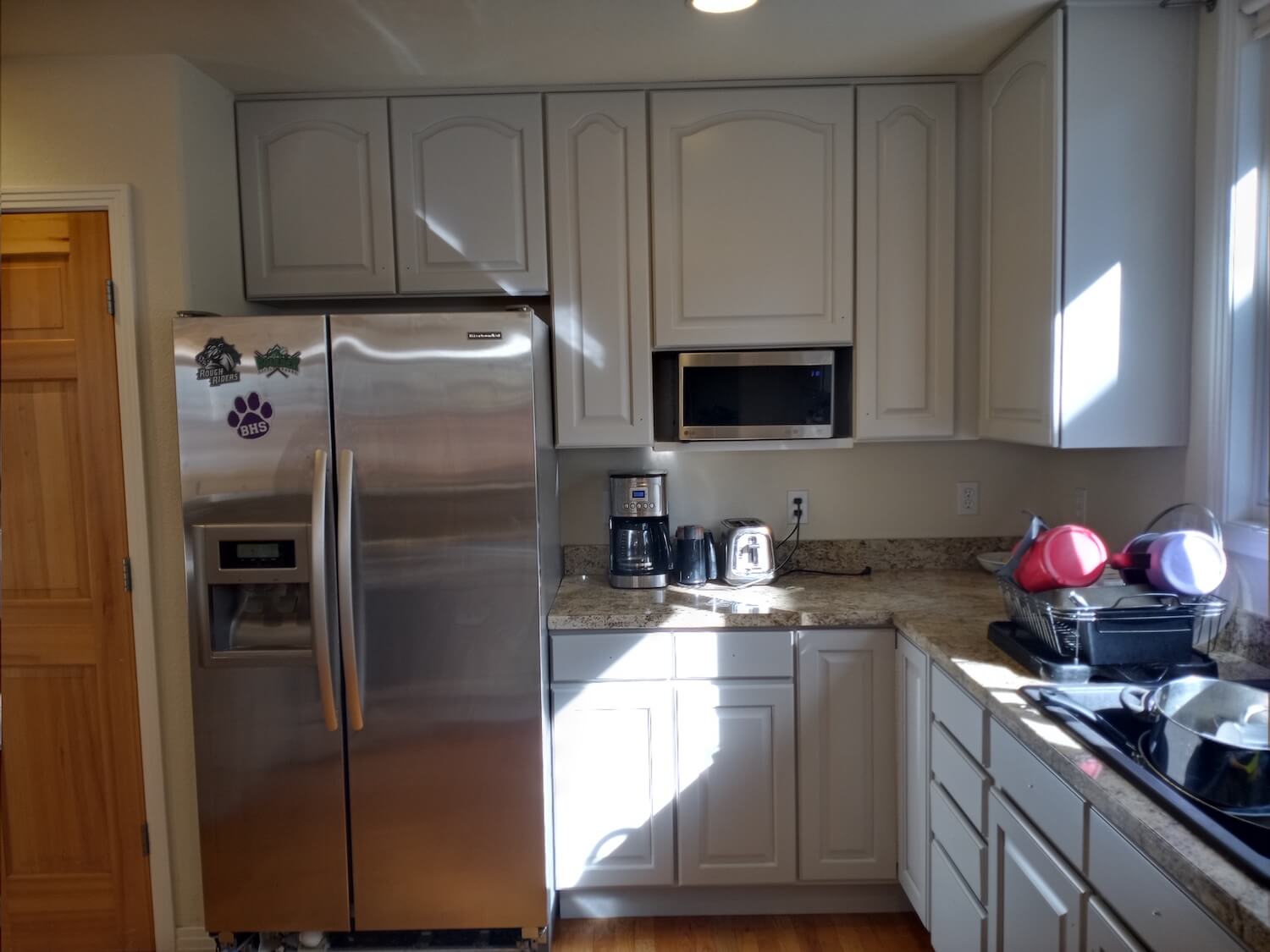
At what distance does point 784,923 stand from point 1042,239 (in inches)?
78.8

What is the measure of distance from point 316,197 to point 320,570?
117cm

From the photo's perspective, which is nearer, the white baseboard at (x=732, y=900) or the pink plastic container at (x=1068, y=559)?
the pink plastic container at (x=1068, y=559)

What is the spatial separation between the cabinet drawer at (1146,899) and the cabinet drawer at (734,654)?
1096 mm

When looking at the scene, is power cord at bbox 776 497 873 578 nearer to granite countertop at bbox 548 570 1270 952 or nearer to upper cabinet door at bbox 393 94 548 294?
granite countertop at bbox 548 570 1270 952

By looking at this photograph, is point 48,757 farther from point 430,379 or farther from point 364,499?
point 430,379

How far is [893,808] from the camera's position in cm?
252

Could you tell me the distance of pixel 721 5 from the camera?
82.0 inches

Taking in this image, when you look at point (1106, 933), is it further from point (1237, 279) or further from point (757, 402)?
point (757, 402)

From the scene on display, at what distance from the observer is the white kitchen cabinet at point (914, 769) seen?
89.2 inches

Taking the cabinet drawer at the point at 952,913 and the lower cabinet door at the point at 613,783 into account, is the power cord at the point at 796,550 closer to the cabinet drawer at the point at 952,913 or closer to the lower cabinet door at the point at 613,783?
the lower cabinet door at the point at 613,783

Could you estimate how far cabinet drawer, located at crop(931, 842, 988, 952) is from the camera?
6.31 ft

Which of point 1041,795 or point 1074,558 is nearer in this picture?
point 1041,795

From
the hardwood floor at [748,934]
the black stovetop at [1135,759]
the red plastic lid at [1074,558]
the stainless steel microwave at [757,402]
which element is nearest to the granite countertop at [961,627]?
the black stovetop at [1135,759]

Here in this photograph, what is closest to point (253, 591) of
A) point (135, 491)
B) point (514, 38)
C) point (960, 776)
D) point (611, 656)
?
point (135, 491)
